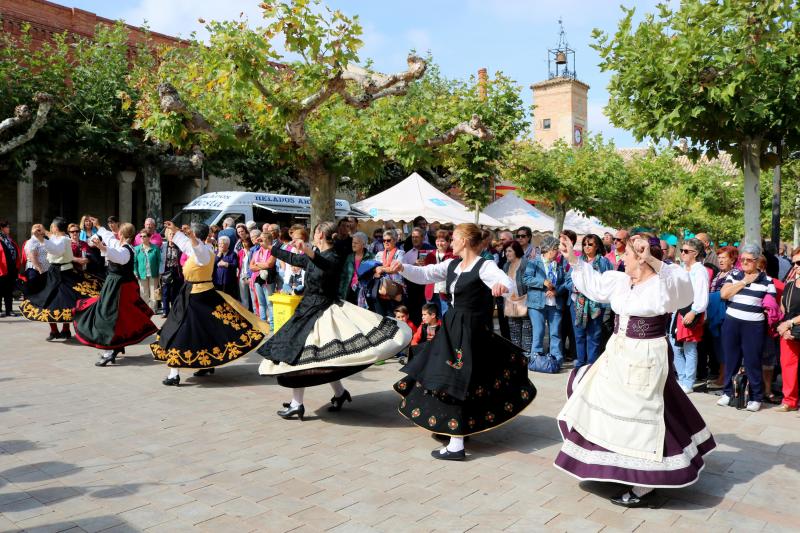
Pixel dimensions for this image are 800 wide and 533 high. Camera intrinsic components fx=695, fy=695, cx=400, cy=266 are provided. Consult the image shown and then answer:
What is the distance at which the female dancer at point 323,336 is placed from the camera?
5902 millimetres

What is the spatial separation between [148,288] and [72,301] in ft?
12.6

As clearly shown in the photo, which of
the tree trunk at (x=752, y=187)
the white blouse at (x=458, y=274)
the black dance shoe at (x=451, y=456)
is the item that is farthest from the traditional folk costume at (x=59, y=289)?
the tree trunk at (x=752, y=187)

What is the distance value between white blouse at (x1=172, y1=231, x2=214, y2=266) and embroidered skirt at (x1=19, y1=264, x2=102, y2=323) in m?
3.36

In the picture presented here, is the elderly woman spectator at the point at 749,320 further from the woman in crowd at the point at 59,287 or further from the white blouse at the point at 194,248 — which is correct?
the woman in crowd at the point at 59,287

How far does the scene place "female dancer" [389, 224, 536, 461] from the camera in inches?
211

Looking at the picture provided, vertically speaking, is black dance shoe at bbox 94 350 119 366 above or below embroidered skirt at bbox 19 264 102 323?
below

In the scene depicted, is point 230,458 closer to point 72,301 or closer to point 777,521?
point 777,521

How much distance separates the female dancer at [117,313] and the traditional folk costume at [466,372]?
4558mm

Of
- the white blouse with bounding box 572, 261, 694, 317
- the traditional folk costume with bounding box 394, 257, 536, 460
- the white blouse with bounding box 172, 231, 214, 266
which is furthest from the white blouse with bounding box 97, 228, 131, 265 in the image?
the white blouse with bounding box 572, 261, 694, 317

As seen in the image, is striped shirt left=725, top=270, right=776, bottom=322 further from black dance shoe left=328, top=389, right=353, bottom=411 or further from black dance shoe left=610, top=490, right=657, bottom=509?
black dance shoe left=328, top=389, right=353, bottom=411

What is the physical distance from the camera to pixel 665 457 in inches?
173

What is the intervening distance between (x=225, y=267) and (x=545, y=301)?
5.55 metres

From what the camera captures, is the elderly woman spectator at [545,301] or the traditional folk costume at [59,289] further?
the traditional folk costume at [59,289]

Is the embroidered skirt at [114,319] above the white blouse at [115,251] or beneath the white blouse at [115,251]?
beneath
